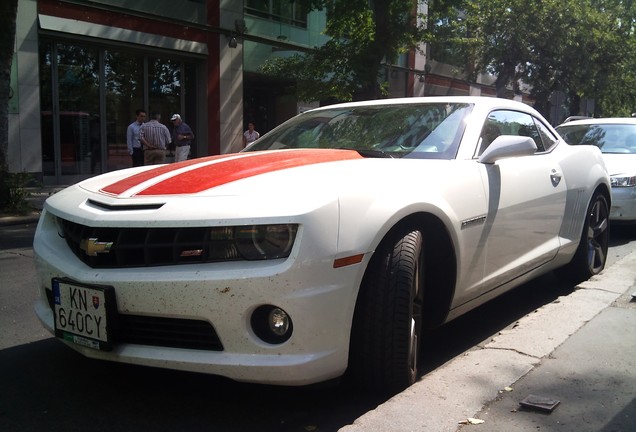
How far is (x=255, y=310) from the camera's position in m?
2.50

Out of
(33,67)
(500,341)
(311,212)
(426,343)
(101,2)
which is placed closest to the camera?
(311,212)

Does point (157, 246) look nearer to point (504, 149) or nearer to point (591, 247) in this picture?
point (504, 149)

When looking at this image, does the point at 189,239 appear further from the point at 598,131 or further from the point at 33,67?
the point at 33,67

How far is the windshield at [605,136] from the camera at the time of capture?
8500mm

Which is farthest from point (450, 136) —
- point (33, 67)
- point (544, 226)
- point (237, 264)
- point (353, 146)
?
point (33, 67)

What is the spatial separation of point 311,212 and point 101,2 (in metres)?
13.3

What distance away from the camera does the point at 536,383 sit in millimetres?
3012

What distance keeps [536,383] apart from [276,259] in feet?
4.97

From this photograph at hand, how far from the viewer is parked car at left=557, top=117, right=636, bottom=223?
7.50 metres

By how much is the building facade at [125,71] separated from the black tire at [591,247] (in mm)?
10836

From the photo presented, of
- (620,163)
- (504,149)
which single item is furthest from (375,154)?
(620,163)

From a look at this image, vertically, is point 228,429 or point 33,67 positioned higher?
point 33,67

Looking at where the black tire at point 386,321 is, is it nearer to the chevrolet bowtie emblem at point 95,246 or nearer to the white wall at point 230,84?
the chevrolet bowtie emblem at point 95,246

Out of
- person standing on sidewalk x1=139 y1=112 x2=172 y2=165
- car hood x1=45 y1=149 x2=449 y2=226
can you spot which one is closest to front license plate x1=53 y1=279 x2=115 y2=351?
car hood x1=45 y1=149 x2=449 y2=226
